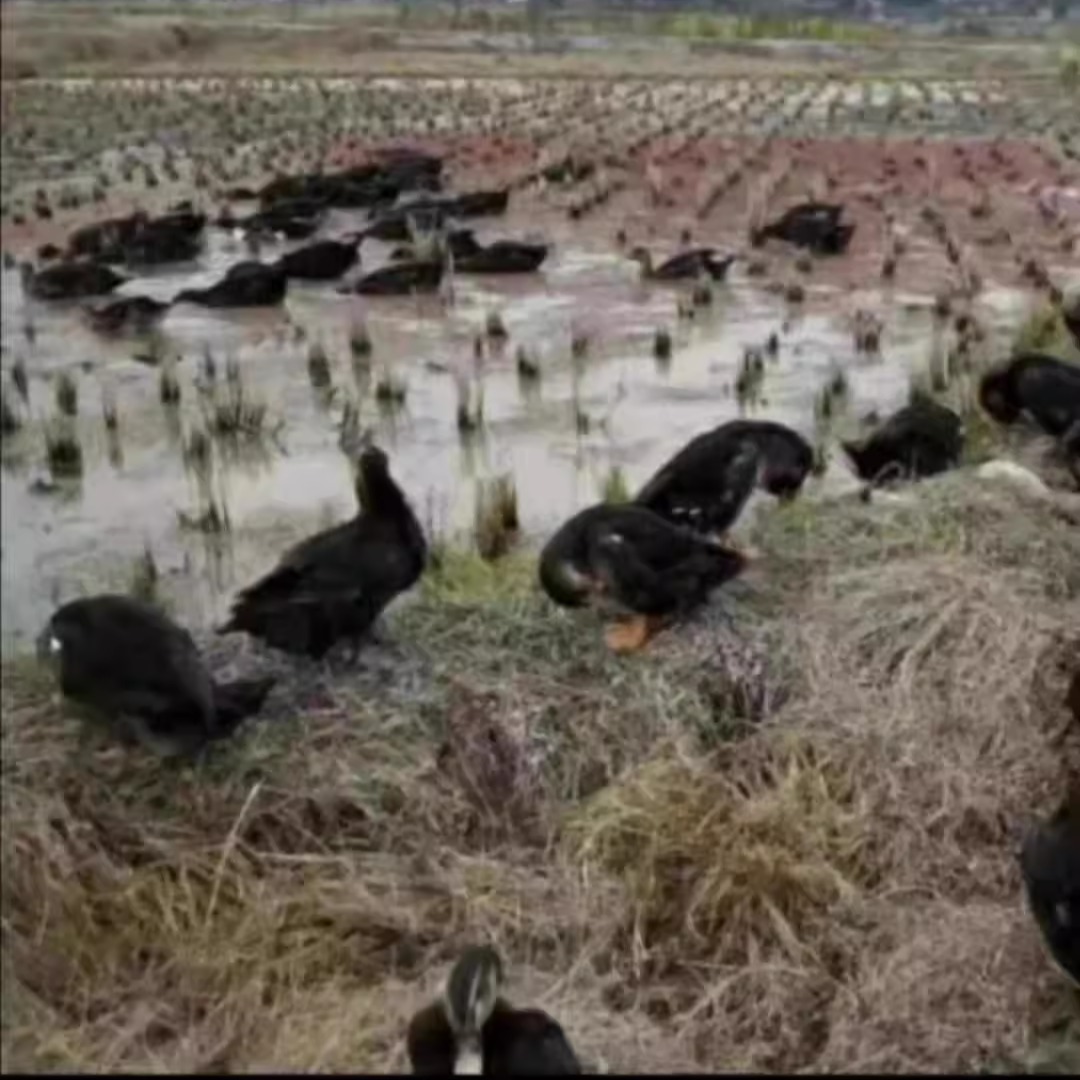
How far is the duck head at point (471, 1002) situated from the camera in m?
2.60

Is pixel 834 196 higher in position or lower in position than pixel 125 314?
lower

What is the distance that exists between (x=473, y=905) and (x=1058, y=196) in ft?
17.8

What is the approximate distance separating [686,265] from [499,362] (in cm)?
134

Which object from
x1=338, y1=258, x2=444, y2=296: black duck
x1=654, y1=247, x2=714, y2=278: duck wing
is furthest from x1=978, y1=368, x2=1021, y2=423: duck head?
x1=338, y1=258, x2=444, y2=296: black duck

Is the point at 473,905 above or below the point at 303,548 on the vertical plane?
below

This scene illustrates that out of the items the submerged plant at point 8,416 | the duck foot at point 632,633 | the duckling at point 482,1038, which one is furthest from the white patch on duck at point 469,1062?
the duck foot at point 632,633

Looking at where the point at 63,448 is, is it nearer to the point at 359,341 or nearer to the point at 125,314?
the point at 125,314

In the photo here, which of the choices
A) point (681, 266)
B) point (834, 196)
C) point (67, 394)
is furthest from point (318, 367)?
point (834, 196)

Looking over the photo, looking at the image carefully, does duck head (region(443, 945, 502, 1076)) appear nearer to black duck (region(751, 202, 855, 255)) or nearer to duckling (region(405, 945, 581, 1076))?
duckling (region(405, 945, 581, 1076))

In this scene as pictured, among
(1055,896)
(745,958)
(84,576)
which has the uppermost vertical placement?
(84,576)

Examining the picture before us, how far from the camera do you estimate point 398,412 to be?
194 inches

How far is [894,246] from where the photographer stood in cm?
786

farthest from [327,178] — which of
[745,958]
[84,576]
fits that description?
[745,958]

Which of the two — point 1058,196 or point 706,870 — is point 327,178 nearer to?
point 706,870
